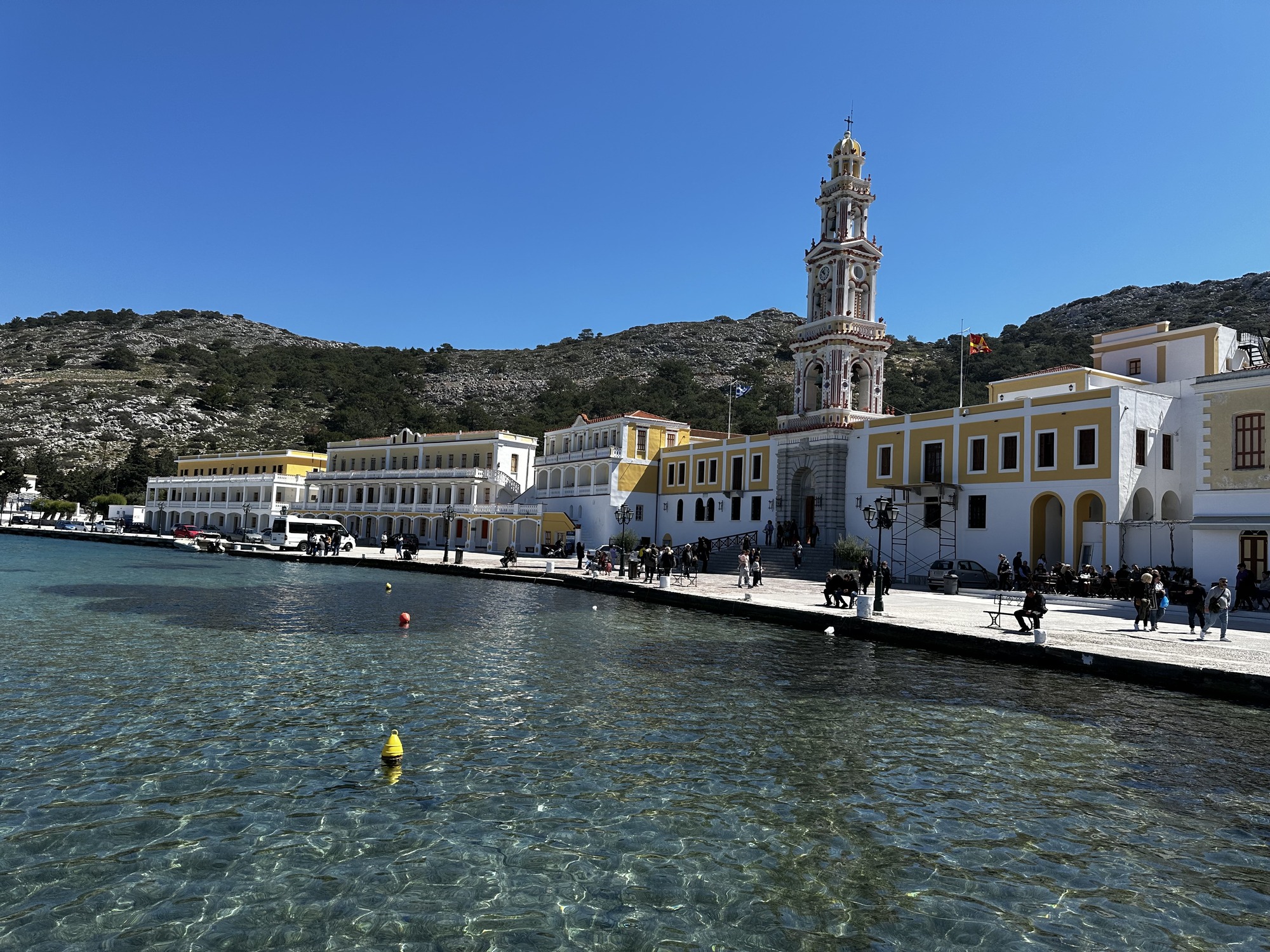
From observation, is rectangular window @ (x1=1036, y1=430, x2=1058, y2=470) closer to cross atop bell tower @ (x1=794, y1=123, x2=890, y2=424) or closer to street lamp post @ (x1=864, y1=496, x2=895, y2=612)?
street lamp post @ (x1=864, y1=496, x2=895, y2=612)

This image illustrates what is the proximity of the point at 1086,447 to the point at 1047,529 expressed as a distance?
428 centimetres

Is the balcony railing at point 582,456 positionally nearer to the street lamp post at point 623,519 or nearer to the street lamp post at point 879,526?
the street lamp post at point 623,519

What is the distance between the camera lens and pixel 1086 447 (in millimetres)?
32844

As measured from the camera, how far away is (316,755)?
9.53 metres

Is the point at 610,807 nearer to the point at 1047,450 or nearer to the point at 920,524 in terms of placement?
the point at 1047,450

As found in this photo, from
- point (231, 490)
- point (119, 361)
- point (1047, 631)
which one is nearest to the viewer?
point (1047, 631)

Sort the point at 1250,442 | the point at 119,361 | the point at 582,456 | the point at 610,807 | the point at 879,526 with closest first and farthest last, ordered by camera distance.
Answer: the point at 610,807
the point at 879,526
the point at 1250,442
the point at 582,456
the point at 119,361

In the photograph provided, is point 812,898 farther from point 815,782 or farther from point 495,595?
point 495,595

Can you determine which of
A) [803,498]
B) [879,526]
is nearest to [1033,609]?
[879,526]

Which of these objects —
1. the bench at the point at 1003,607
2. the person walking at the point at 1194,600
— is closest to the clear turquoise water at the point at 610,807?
the bench at the point at 1003,607

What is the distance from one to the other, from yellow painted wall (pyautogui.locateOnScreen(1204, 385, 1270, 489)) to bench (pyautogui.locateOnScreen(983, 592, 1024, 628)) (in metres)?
7.39

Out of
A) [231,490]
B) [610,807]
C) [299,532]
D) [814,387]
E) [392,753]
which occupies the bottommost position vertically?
[610,807]

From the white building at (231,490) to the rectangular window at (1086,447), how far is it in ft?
214

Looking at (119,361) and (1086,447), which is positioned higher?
(119,361)
